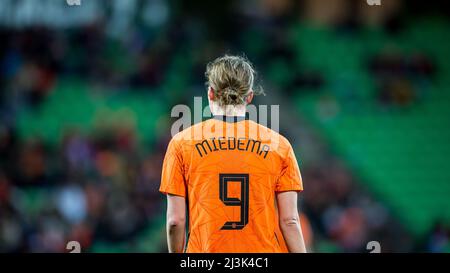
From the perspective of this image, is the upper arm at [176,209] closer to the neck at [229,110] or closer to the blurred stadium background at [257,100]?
the neck at [229,110]

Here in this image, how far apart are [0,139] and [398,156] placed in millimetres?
5230

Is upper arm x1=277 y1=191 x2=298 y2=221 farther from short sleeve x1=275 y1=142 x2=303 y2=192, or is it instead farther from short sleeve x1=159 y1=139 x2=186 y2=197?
short sleeve x1=159 y1=139 x2=186 y2=197

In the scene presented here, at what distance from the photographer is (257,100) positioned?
32.4ft

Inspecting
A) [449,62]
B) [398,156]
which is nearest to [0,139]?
[398,156]

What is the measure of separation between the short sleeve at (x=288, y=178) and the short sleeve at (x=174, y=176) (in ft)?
1.21

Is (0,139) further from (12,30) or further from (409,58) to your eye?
(409,58)

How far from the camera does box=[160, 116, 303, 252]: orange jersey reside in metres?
2.78

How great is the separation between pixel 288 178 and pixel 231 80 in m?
0.44

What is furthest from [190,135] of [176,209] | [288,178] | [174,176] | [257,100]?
[257,100]

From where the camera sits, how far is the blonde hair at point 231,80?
283 centimetres

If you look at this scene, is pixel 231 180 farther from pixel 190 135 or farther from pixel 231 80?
pixel 231 80

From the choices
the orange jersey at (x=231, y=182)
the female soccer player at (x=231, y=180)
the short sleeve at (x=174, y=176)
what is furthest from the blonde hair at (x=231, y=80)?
the short sleeve at (x=174, y=176)

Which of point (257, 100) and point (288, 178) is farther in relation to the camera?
point (257, 100)
